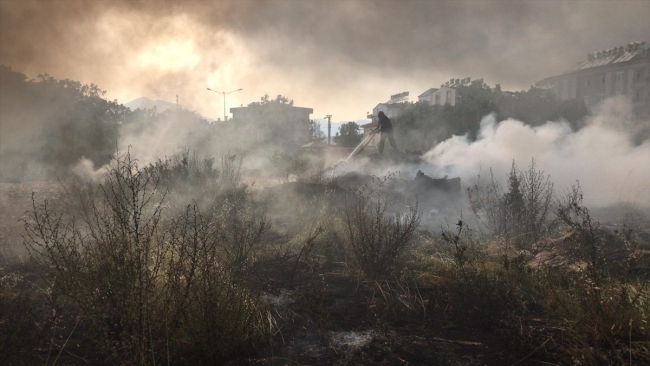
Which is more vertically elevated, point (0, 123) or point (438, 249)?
point (0, 123)

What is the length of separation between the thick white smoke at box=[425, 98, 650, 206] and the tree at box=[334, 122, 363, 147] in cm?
2846

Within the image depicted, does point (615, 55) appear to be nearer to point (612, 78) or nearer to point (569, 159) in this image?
point (612, 78)

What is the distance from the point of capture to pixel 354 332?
399 cm

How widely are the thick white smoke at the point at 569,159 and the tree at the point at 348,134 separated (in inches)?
1121

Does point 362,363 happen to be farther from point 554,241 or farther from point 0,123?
point 0,123

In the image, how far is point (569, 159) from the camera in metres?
16.3

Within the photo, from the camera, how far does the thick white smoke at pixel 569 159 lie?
45.5 feet

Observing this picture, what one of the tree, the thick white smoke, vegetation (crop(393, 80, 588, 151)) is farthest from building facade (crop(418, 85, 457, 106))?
the thick white smoke

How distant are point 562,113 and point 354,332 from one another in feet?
101

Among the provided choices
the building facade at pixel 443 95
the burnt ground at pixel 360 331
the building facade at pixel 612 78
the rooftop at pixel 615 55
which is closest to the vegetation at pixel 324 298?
the burnt ground at pixel 360 331

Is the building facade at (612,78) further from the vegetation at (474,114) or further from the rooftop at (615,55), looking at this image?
the vegetation at (474,114)

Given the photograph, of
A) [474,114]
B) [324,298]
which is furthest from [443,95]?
[324,298]

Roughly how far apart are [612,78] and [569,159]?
3251 centimetres

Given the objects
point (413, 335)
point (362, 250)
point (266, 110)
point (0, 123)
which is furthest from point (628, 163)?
point (266, 110)
